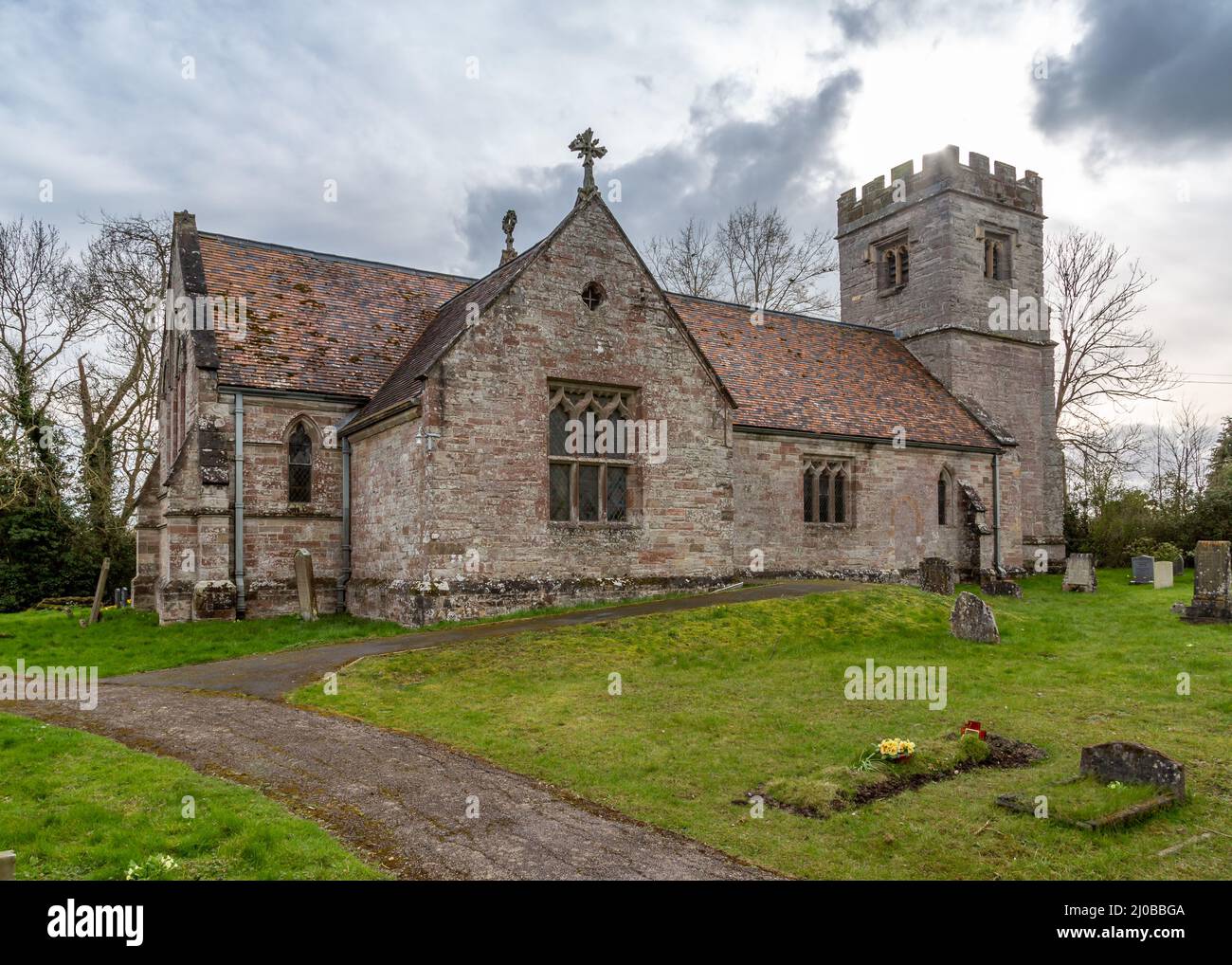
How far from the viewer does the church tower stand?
32.6m

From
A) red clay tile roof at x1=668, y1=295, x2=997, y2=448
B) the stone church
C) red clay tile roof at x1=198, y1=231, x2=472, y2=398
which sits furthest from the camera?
red clay tile roof at x1=668, y1=295, x2=997, y2=448

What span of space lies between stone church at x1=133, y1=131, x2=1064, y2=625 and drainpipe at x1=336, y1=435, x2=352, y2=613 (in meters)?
0.05

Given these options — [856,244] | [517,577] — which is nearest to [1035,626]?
[517,577]

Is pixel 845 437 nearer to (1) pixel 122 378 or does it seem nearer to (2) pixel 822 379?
(2) pixel 822 379

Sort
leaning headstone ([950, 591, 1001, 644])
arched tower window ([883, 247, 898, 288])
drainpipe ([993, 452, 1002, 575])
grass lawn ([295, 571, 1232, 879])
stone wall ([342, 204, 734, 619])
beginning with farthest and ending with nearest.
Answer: arched tower window ([883, 247, 898, 288]) → drainpipe ([993, 452, 1002, 575]) → stone wall ([342, 204, 734, 619]) → leaning headstone ([950, 591, 1001, 644]) → grass lawn ([295, 571, 1232, 879])

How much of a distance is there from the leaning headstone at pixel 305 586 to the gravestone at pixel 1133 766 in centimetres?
1607

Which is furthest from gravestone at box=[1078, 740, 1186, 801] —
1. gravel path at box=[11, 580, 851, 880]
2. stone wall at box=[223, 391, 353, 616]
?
stone wall at box=[223, 391, 353, 616]

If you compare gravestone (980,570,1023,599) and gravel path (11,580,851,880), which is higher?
gravestone (980,570,1023,599)

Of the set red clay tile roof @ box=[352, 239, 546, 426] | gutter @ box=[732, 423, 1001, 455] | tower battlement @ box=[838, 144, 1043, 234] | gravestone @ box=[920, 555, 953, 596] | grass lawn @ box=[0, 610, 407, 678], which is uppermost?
tower battlement @ box=[838, 144, 1043, 234]

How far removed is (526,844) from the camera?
21.5 ft

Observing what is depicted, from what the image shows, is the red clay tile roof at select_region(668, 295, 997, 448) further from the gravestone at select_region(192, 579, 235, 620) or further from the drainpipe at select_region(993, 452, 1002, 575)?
the gravestone at select_region(192, 579, 235, 620)

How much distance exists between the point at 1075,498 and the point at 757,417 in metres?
24.3

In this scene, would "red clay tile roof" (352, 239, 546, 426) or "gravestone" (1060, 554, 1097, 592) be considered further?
"gravestone" (1060, 554, 1097, 592)

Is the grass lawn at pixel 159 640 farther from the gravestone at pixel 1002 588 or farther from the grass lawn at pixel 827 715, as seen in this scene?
the gravestone at pixel 1002 588
